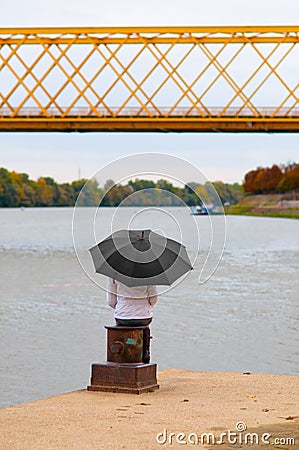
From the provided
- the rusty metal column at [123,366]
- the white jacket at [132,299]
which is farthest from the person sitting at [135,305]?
the rusty metal column at [123,366]

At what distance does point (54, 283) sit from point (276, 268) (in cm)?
1349

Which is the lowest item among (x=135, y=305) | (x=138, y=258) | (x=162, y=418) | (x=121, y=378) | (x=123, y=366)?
(x=162, y=418)

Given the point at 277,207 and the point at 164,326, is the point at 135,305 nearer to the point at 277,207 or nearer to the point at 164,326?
the point at 164,326

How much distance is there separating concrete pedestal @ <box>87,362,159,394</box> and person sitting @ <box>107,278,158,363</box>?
256 mm

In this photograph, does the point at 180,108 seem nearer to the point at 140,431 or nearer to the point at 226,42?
the point at 226,42

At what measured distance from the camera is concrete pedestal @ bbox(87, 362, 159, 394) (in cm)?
1216

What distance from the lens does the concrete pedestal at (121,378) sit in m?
12.2

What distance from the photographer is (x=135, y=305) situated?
40.9 feet

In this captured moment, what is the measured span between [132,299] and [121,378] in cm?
93

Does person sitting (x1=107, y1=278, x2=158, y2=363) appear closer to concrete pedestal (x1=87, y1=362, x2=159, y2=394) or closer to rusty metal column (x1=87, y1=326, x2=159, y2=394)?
rusty metal column (x1=87, y1=326, x2=159, y2=394)

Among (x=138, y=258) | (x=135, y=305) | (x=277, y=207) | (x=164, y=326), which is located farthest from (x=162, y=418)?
(x=277, y=207)

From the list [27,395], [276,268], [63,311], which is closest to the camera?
[27,395]

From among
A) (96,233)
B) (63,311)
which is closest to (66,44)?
(63,311)

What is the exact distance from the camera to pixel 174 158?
12.1 metres
